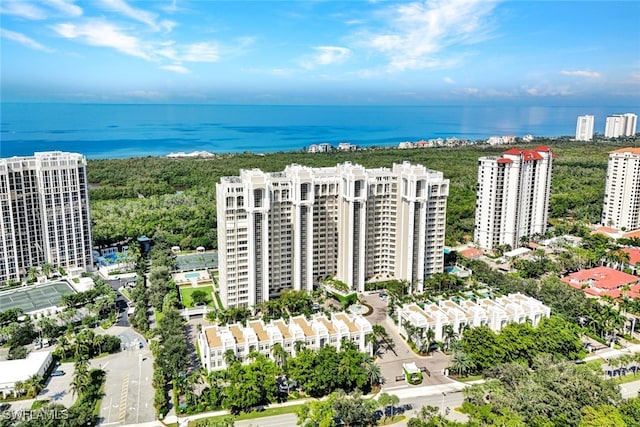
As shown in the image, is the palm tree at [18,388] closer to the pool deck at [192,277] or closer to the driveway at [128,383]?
the driveway at [128,383]

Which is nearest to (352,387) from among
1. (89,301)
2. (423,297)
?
(423,297)

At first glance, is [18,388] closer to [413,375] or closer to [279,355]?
[279,355]

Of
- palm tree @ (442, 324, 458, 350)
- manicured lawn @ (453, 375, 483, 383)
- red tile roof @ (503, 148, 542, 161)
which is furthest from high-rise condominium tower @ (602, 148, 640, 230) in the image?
manicured lawn @ (453, 375, 483, 383)

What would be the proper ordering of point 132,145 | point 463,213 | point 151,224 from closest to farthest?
point 151,224
point 463,213
point 132,145

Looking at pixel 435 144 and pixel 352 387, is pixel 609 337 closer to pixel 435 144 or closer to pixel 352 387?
pixel 352 387

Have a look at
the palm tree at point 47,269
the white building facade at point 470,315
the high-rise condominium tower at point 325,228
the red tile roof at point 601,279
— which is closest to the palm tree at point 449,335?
the white building facade at point 470,315
